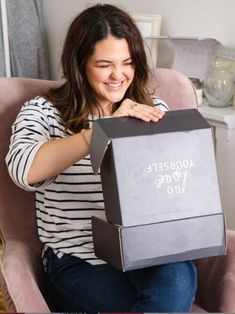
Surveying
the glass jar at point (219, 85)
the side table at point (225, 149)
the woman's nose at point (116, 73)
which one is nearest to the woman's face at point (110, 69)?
the woman's nose at point (116, 73)

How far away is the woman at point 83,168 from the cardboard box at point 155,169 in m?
0.12

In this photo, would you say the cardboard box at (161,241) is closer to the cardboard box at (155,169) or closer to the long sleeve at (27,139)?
the cardboard box at (155,169)

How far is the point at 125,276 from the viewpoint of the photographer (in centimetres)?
115

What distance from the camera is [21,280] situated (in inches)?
43.5

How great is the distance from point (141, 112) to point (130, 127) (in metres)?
0.07

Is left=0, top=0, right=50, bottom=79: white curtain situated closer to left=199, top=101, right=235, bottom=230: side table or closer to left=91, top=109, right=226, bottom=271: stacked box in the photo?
left=199, top=101, right=235, bottom=230: side table

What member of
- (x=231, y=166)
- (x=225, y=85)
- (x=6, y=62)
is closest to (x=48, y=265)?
(x=231, y=166)

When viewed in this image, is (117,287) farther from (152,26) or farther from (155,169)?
(152,26)

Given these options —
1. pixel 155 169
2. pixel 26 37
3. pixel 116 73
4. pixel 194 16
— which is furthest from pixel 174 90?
pixel 26 37

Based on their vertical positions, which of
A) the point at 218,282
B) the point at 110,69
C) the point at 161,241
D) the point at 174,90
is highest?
the point at 110,69

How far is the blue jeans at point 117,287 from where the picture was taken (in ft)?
3.48

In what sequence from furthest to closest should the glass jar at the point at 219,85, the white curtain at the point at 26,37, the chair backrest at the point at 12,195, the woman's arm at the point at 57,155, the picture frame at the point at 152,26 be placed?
the white curtain at the point at 26,37 < the picture frame at the point at 152,26 < the glass jar at the point at 219,85 < the chair backrest at the point at 12,195 < the woman's arm at the point at 57,155

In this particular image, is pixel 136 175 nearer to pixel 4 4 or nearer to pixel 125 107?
pixel 125 107

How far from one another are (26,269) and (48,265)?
0.08m
